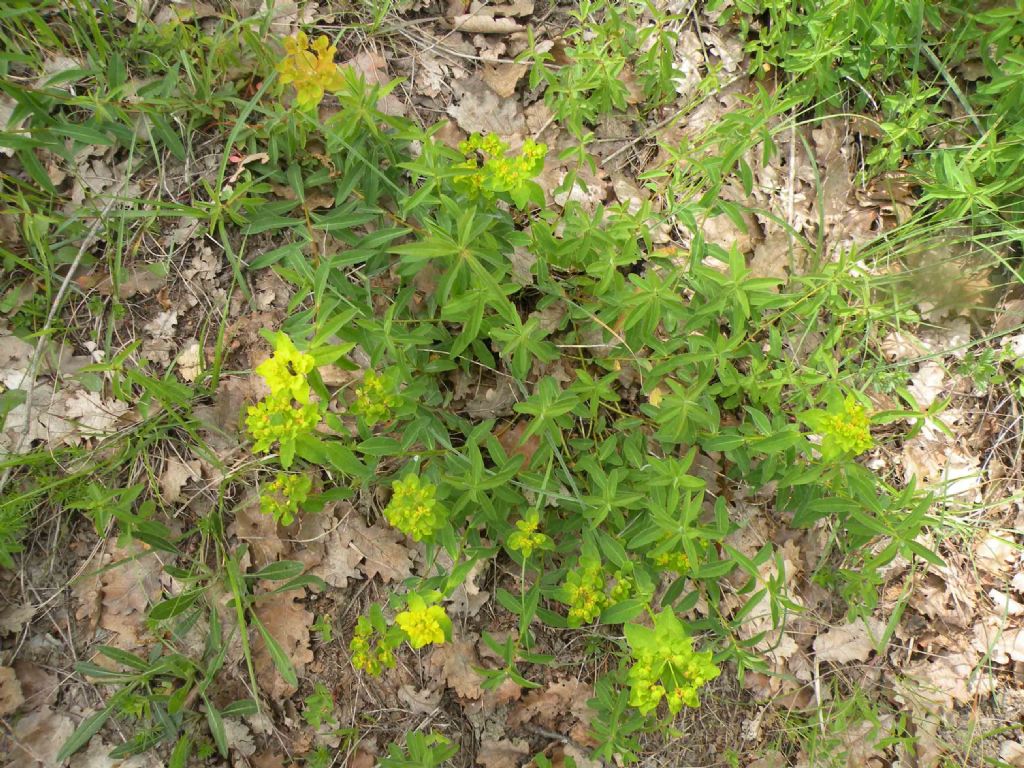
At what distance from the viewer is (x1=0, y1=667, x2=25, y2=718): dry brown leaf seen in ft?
8.80

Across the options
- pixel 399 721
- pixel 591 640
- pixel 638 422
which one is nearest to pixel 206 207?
pixel 638 422

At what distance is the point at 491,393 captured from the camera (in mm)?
3082

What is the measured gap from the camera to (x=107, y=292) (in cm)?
299

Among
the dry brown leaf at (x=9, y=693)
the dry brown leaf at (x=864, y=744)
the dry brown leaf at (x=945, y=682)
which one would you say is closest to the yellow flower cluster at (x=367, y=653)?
the dry brown leaf at (x=9, y=693)

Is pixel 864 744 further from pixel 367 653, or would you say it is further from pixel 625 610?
pixel 367 653

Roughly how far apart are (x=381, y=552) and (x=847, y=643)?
96.6 inches

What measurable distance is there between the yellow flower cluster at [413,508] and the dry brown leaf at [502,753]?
4.36 feet

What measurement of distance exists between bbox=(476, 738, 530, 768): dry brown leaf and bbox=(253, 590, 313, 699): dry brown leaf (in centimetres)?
91

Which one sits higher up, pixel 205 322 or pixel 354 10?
pixel 354 10

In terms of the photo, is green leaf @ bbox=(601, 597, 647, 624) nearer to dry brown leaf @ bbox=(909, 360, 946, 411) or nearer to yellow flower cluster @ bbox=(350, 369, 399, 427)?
yellow flower cluster @ bbox=(350, 369, 399, 427)

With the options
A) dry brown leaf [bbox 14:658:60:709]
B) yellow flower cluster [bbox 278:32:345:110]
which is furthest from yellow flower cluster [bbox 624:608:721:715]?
dry brown leaf [bbox 14:658:60:709]

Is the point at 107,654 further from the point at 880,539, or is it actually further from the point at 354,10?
the point at 880,539

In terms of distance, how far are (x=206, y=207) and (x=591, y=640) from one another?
2723 mm

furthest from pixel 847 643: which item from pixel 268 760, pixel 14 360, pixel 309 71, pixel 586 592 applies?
pixel 14 360
